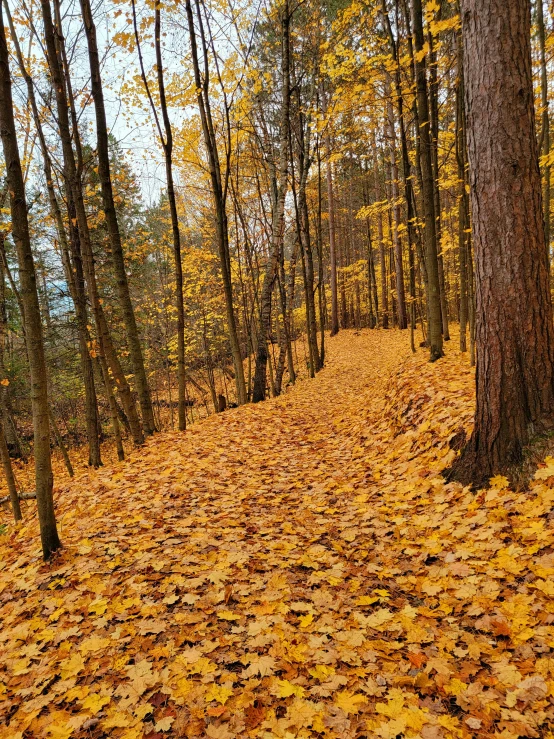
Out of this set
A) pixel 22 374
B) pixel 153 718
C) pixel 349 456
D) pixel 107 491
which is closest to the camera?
pixel 153 718

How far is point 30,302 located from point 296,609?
10.8 ft

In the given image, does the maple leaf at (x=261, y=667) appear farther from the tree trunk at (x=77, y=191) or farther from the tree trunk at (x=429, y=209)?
the tree trunk at (x=429, y=209)

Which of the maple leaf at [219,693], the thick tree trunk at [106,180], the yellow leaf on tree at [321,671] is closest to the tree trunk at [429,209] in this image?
the thick tree trunk at [106,180]

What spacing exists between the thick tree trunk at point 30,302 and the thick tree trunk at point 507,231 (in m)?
3.82

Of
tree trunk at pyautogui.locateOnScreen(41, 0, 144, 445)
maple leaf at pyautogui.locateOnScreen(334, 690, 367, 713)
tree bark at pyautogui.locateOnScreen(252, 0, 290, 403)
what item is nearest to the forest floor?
maple leaf at pyautogui.locateOnScreen(334, 690, 367, 713)

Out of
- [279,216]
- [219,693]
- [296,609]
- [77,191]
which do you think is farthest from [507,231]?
[279,216]

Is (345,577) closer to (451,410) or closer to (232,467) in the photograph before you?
(451,410)

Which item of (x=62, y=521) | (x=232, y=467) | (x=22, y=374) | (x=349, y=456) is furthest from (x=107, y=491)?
(x=22, y=374)

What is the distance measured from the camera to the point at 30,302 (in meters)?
3.44

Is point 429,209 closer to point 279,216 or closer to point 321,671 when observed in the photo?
point 279,216

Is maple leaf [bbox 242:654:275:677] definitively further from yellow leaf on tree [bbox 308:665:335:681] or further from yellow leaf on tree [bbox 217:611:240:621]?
yellow leaf on tree [bbox 217:611:240:621]

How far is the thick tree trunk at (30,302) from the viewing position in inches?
126

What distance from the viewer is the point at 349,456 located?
19.5ft

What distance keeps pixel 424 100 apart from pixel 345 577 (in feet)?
28.7
